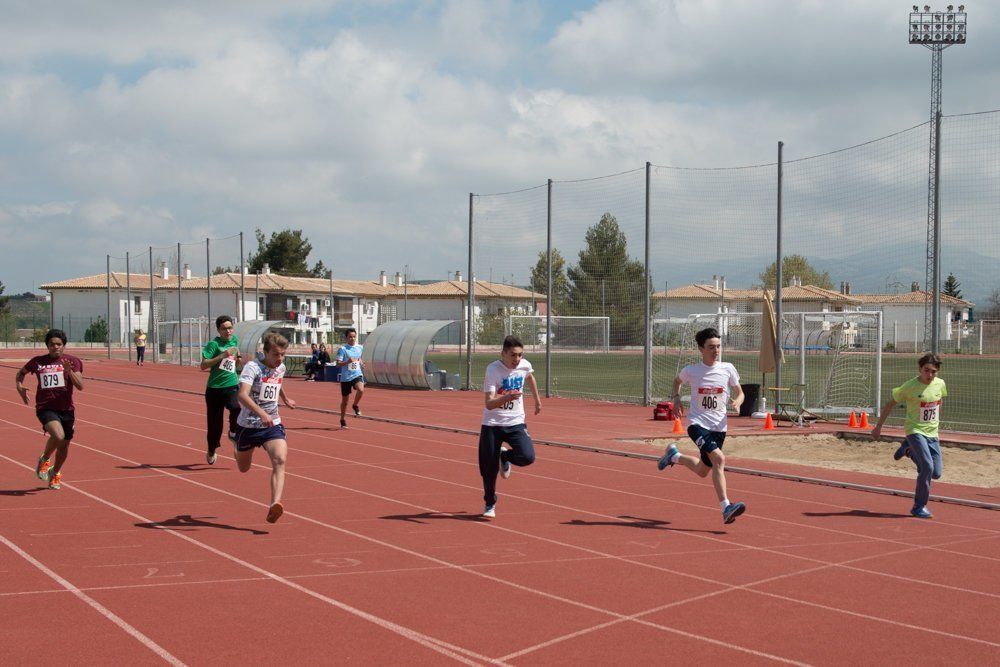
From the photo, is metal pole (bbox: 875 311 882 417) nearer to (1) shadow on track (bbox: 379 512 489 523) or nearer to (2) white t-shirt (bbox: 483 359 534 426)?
(2) white t-shirt (bbox: 483 359 534 426)

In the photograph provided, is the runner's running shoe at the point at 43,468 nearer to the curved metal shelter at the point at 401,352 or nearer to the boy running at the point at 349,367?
the boy running at the point at 349,367

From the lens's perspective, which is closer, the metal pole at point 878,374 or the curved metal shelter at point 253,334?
the metal pole at point 878,374

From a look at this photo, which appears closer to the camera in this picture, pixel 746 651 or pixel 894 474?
pixel 746 651

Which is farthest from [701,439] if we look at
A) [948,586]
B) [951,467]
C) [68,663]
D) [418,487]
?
[951,467]

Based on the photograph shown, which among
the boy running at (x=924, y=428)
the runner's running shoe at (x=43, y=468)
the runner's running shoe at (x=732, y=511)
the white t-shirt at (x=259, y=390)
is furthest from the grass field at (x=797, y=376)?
the runner's running shoe at (x=43, y=468)

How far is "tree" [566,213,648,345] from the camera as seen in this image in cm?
2905

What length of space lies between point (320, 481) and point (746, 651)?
7600 mm

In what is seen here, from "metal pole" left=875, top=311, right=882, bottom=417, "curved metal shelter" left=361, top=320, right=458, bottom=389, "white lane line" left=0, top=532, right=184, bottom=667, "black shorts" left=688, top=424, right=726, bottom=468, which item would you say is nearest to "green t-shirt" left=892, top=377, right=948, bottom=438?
"black shorts" left=688, top=424, right=726, bottom=468

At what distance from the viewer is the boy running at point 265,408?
950 cm

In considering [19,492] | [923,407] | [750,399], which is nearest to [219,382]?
[19,492]

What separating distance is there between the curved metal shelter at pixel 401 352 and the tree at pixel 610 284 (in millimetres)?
4962

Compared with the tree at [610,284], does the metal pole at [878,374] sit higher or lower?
lower

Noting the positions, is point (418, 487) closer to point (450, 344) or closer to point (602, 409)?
point (602, 409)

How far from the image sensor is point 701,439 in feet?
32.2
